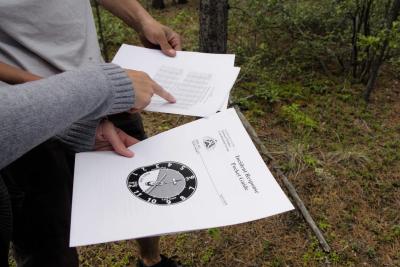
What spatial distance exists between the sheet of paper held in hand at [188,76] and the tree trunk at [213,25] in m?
1.63

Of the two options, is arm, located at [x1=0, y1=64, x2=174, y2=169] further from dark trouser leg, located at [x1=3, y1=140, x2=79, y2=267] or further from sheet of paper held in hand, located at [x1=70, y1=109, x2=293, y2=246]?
dark trouser leg, located at [x1=3, y1=140, x2=79, y2=267]

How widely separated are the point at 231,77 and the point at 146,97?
512 mm

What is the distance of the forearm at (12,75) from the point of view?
1.25 m

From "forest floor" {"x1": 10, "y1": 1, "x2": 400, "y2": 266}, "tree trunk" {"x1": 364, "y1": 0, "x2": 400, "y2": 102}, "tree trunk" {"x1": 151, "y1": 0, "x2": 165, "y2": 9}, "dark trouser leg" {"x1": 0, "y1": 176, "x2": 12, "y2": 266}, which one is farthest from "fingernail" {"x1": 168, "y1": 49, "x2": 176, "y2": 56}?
"tree trunk" {"x1": 151, "y1": 0, "x2": 165, "y2": 9}

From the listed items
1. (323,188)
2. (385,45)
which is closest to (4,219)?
(323,188)

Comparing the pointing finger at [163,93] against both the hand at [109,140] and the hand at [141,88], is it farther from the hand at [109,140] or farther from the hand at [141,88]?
the hand at [109,140]

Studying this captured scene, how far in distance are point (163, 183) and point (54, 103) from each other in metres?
0.44

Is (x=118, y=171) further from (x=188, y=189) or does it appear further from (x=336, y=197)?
(x=336, y=197)

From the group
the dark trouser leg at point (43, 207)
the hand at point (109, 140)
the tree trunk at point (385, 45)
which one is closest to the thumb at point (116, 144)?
the hand at point (109, 140)

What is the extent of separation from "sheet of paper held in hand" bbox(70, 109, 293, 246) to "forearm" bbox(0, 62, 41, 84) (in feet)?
1.02

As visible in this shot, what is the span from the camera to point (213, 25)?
3383mm

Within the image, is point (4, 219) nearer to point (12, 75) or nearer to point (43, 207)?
point (43, 207)

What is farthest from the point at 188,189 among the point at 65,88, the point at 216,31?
the point at 216,31

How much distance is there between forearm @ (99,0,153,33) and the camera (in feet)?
5.78
